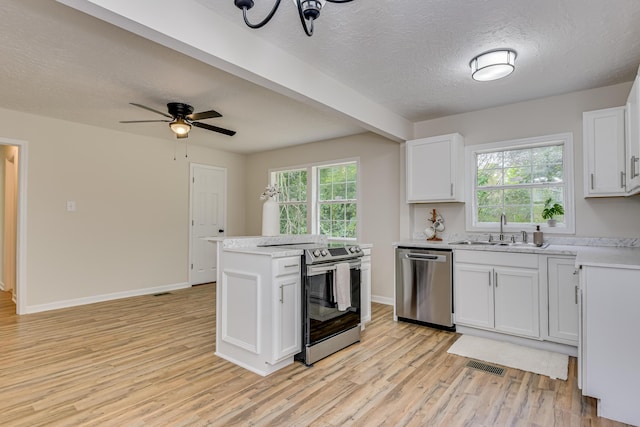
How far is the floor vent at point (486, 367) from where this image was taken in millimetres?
2596

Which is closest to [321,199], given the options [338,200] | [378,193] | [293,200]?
[338,200]

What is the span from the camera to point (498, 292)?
10.5 ft

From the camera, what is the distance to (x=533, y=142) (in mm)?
3572

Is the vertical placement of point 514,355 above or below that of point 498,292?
below

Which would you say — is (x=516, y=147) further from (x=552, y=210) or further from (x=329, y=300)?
(x=329, y=300)

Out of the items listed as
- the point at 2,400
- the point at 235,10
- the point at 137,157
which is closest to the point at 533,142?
the point at 235,10

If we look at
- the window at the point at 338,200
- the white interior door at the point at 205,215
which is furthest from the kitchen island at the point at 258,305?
the white interior door at the point at 205,215

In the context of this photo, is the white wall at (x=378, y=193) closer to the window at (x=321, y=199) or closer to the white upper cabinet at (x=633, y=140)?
the window at (x=321, y=199)

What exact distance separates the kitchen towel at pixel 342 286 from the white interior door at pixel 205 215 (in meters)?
3.67

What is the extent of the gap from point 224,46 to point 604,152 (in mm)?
3294

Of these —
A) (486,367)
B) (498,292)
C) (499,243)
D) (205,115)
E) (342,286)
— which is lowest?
(486,367)

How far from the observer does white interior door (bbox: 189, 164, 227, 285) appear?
19.4ft

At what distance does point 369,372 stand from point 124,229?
14.0ft

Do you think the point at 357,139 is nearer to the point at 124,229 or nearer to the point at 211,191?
the point at 211,191
